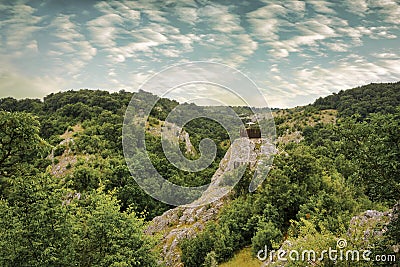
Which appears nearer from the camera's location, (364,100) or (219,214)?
(219,214)

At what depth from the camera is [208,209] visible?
29891 mm

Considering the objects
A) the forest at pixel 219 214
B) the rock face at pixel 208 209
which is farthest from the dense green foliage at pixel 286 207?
the rock face at pixel 208 209

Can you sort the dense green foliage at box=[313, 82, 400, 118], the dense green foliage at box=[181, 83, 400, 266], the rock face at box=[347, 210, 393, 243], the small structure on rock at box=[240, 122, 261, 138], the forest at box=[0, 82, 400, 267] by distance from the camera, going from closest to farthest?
the rock face at box=[347, 210, 393, 243]
the forest at box=[0, 82, 400, 267]
the dense green foliage at box=[181, 83, 400, 266]
the small structure on rock at box=[240, 122, 261, 138]
the dense green foliage at box=[313, 82, 400, 118]

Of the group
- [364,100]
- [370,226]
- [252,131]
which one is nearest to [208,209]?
[252,131]

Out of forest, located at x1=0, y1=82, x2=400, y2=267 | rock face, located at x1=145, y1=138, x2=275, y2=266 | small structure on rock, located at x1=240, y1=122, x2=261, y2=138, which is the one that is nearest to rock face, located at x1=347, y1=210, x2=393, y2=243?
forest, located at x1=0, y1=82, x2=400, y2=267

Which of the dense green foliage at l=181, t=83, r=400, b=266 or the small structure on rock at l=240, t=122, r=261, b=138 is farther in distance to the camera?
the small structure on rock at l=240, t=122, r=261, b=138

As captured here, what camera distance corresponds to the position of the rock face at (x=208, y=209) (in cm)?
2728

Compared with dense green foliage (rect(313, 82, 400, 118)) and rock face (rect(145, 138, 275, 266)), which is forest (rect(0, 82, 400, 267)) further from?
dense green foliage (rect(313, 82, 400, 118))

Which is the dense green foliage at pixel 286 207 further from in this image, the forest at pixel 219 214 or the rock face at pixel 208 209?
the rock face at pixel 208 209

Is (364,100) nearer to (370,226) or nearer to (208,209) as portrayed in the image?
(208,209)

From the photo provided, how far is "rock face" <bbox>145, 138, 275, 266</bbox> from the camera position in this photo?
27.3 metres

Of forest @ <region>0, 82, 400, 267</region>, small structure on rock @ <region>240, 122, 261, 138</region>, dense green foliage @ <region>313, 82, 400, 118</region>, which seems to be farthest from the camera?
dense green foliage @ <region>313, 82, 400, 118</region>

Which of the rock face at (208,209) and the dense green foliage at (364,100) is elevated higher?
the rock face at (208,209)

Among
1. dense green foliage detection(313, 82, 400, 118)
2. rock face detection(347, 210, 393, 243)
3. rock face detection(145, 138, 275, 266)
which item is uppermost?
rock face detection(347, 210, 393, 243)
